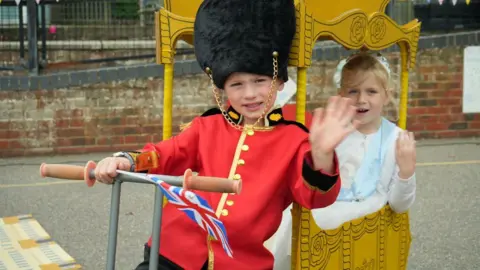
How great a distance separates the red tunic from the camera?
2426mm

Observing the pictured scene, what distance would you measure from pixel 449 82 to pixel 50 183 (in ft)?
15.4

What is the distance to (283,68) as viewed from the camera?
251 centimetres

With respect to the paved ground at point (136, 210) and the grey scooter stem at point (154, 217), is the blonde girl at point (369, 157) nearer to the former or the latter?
the grey scooter stem at point (154, 217)

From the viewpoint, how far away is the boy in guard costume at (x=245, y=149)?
243 centimetres

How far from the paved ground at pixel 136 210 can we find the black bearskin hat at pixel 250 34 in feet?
7.67

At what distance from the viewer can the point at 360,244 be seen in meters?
2.91

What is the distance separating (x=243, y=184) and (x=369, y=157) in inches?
31.5

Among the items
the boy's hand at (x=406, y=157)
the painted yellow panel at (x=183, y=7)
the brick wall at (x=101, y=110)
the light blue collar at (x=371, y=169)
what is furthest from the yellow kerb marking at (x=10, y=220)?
the brick wall at (x=101, y=110)

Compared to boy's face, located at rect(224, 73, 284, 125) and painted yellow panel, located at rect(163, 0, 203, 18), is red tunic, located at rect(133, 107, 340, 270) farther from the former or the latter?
painted yellow panel, located at rect(163, 0, 203, 18)

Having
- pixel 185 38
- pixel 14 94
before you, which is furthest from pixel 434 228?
pixel 14 94

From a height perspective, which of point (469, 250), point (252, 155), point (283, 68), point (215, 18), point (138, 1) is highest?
point (138, 1)

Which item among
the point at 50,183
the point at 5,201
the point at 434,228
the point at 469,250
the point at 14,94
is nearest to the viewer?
the point at 469,250

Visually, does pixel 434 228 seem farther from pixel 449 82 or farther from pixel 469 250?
pixel 449 82

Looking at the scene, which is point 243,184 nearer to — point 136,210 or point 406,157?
point 406,157
